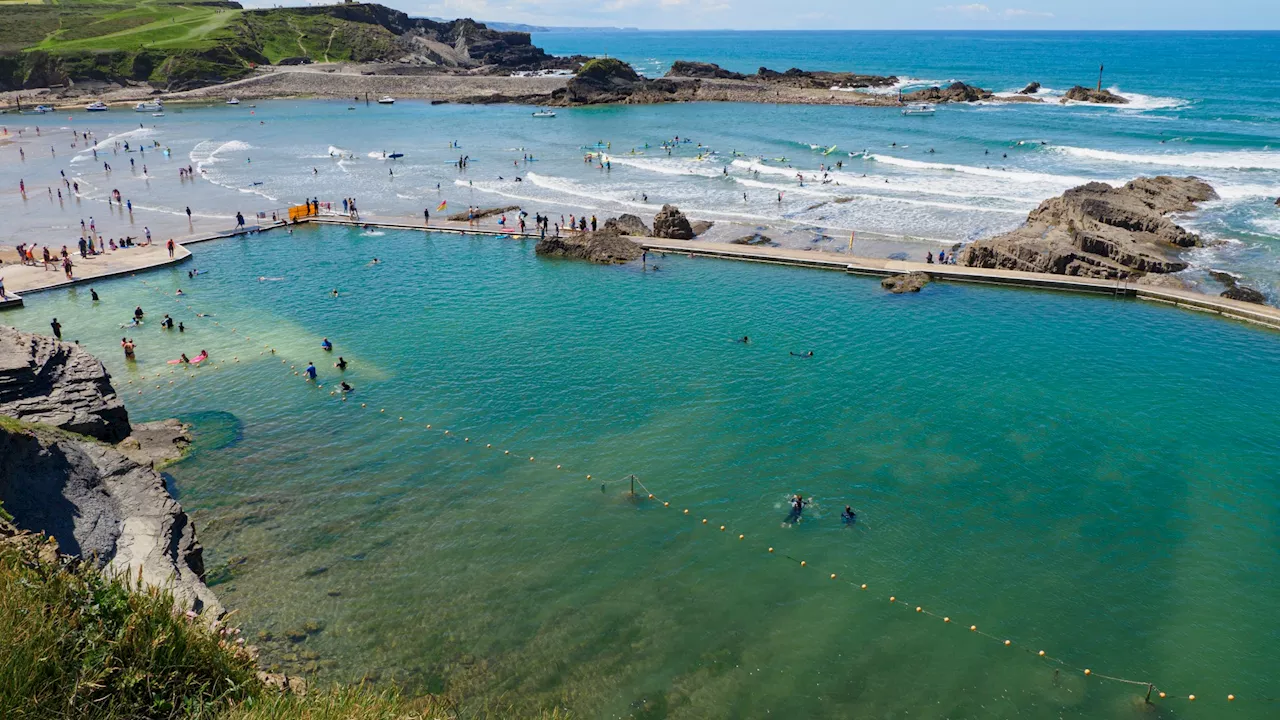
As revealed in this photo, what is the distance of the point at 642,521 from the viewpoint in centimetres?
2247

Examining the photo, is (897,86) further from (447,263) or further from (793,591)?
(793,591)

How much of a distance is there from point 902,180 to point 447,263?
142ft

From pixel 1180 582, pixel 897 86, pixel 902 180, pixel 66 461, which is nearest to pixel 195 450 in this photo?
pixel 66 461

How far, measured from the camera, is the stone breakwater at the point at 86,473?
56.7 ft

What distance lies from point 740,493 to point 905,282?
22.7 metres

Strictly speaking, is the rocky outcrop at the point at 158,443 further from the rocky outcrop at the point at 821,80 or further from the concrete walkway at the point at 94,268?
the rocky outcrop at the point at 821,80

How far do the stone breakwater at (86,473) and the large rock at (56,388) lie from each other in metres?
0.03

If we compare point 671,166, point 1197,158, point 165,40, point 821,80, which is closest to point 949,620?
point 671,166

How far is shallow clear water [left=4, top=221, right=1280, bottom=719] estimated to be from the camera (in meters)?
17.3

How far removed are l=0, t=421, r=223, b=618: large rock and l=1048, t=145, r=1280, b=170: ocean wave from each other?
275 ft

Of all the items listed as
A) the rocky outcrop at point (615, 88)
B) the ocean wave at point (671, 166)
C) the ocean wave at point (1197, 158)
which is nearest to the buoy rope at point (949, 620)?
the ocean wave at point (671, 166)

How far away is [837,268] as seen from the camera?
45.0 meters

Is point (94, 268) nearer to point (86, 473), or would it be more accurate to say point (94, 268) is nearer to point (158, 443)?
point (158, 443)

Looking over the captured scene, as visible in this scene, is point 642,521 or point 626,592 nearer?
point 626,592
